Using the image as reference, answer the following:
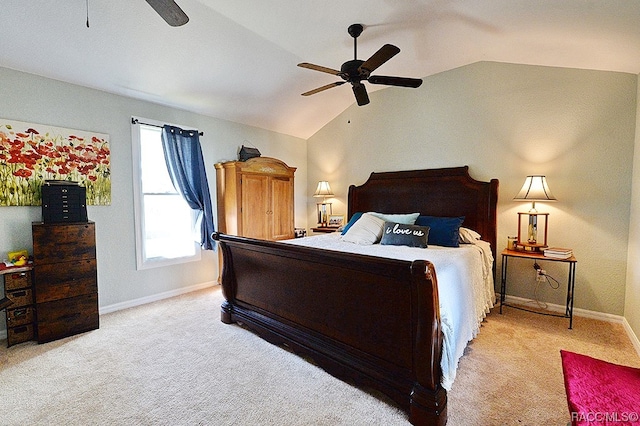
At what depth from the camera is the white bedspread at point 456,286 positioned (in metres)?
1.71

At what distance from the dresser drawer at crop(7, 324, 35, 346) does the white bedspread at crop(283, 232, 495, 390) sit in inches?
115

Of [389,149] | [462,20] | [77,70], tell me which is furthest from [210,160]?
[462,20]

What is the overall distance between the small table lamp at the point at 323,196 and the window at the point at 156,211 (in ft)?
6.77

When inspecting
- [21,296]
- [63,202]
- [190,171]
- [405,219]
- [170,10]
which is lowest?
[21,296]

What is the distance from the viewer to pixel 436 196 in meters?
3.86

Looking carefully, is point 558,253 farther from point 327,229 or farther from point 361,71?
point 327,229

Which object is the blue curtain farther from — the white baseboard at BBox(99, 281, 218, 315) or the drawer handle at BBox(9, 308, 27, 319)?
the drawer handle at BBox(9, 308, 27, 319)

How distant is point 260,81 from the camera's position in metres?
3.72

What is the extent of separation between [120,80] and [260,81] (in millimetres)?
1529

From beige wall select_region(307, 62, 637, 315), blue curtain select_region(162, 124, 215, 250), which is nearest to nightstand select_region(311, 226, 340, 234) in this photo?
beige wall select_region(307, 62, 637, 315)

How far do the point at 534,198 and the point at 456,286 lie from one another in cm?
172

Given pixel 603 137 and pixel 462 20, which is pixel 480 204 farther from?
pixel 462 20

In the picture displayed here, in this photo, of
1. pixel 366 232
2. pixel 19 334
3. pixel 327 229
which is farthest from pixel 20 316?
pixel 327 229

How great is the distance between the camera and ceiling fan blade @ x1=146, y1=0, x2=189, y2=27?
1542 mm
